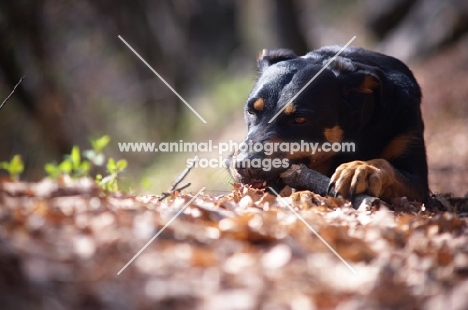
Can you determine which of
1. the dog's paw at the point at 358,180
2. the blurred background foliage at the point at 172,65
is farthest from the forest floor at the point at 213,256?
the blurred background foliage at the point at 172,65

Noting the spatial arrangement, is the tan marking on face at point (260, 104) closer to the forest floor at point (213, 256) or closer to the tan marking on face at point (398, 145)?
the tan marking on face at point (398, 145)

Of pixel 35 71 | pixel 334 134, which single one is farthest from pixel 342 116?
pixel 35 71

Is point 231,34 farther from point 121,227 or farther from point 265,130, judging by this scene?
point 121,227

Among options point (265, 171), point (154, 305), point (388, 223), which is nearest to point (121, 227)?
point (154, 305)

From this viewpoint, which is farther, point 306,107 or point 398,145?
point 398,145

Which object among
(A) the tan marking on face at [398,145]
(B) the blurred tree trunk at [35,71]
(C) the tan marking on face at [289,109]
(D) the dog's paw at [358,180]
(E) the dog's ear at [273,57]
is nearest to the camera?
(D) the dog's paw at [358,180]

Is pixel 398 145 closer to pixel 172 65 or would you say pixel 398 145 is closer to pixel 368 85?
pixel 368 85

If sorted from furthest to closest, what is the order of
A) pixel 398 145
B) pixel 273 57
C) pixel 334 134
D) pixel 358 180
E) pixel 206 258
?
1. pixel 273 57
2. pixel 398 145
3. pixel 334 134
4. pixel 358 180
5. pixel 206 258
